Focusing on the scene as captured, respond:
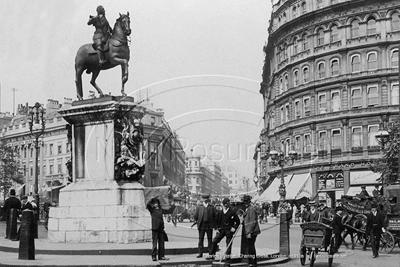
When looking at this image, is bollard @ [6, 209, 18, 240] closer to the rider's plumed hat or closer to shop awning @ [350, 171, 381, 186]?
the rider's plumed hat

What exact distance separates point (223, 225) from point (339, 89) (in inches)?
1578

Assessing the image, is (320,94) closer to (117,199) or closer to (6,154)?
(6,154)

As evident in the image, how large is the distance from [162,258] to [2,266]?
3755 mm

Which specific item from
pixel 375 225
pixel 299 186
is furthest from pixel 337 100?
pixel 375 225

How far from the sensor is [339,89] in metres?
53.2

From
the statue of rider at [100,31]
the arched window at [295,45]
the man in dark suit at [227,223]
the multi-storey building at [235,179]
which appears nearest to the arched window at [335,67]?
→ the arched window at [295,45]

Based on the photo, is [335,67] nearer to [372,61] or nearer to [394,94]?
[372,61]

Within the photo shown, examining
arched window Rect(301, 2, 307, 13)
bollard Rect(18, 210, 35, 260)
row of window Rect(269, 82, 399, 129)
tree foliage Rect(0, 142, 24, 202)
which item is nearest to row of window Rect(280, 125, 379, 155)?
row of window Rect(269, 82, 399, 129)

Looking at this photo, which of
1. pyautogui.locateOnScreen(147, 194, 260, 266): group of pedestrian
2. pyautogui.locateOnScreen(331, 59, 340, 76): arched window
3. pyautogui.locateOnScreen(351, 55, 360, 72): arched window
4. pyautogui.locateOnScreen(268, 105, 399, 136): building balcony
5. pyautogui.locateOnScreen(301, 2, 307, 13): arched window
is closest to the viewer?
pyautogui.locateOnScreen(147, 194, 260, 266): group of pedestrian

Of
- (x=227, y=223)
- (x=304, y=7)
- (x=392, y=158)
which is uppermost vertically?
(x=304, y=7)

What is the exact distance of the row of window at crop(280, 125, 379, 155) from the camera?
169 ft

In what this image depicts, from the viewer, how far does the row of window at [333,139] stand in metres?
51.6

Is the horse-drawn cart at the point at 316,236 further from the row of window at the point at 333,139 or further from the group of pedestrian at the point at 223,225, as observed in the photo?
the row of window at the point at 333,139

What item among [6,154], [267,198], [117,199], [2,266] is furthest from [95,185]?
[6,154]
